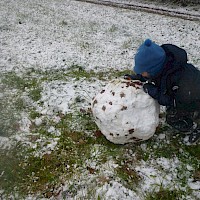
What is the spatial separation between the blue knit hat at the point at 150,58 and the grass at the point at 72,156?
122 centimetres

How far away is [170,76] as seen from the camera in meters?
3.53

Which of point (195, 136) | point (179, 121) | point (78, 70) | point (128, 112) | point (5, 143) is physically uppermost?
point (128, 112)

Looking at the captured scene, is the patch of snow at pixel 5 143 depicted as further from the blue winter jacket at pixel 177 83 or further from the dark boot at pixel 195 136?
the dark boot at pixel 195 136

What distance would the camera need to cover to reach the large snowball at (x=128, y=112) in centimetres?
383

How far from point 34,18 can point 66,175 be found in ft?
18.4

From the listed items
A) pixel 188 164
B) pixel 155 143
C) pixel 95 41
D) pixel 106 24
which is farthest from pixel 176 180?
pixel 106 24

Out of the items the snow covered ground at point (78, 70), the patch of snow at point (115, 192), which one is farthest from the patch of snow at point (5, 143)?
the patch of snow at point (115, 192)

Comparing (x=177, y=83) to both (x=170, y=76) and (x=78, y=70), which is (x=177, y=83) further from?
(x=78, y=70)

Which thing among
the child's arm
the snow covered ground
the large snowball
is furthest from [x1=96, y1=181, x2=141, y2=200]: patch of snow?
the child's arm

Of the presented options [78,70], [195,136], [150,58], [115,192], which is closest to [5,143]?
[115,192]

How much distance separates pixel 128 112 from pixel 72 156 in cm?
99

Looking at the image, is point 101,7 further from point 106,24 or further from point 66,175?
point 66,175

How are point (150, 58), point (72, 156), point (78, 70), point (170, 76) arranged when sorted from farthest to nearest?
1. point (78, 70)
2. point (72, 156)
3. point (170, 76)
4. point (150, 58)

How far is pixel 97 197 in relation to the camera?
3.51m
